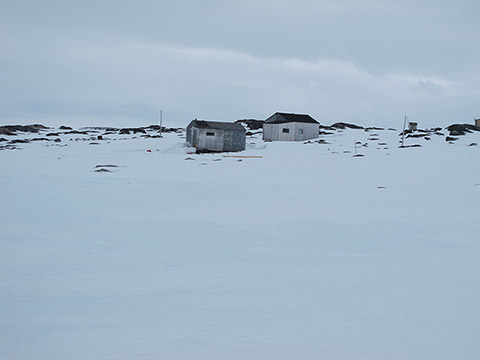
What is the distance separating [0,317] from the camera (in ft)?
20.4

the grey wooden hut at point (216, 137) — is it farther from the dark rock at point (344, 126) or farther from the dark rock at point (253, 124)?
the dark rock at point (344, 126)

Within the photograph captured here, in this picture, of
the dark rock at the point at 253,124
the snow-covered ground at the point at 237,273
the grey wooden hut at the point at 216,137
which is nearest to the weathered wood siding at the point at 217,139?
the grey wooden hut at the point at 216,137

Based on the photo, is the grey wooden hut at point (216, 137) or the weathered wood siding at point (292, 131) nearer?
the grey wooden hut at point (216, 137)

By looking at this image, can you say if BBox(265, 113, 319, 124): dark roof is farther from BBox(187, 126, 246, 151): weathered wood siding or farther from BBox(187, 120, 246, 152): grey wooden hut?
BBox(187, 126, 246, 151): weathered wood siding

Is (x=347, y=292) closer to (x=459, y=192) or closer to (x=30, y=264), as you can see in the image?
(x=30, y=264)

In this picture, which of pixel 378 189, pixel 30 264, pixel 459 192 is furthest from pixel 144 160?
pixel 30 264

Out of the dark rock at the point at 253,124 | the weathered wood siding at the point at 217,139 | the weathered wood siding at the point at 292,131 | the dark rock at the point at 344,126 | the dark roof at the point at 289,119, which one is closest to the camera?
the weathered wood siding at the point at 217,139

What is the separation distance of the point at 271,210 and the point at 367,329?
10.0 meters

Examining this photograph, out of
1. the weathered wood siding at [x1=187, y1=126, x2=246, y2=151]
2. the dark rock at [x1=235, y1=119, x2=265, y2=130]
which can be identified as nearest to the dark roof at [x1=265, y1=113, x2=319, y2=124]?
the weathered wood siding at [x1=187, y1=126, x2=246, y2=151]

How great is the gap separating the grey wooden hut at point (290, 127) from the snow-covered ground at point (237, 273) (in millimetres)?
31797

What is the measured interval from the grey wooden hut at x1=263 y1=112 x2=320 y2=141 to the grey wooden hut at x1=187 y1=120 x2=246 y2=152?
8016mm

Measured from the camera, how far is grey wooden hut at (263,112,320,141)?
52125 millimetres

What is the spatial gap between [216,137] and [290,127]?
11279 mm

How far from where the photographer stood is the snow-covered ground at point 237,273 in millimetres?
5566
